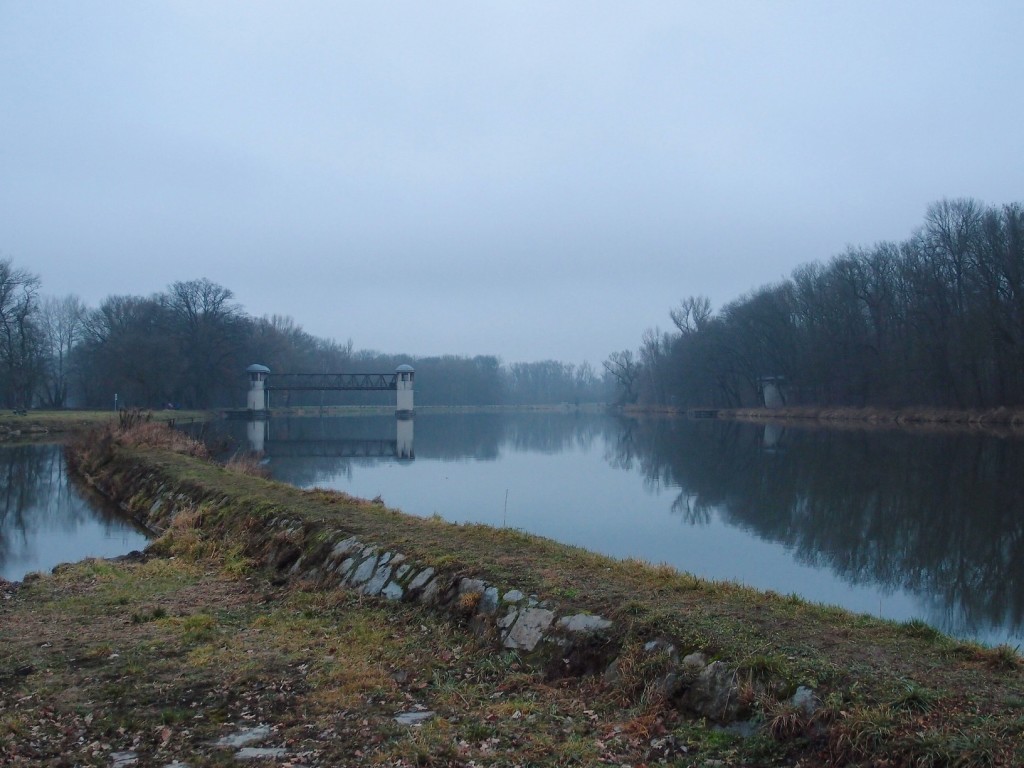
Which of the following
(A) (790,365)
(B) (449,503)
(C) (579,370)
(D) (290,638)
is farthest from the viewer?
(C) (579,370)

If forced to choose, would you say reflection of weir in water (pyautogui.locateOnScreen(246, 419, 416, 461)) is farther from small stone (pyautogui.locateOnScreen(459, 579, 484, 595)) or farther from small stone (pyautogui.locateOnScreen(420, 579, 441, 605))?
small stone (pyautogui.locateOnScreen(459, 579, 484, 595))

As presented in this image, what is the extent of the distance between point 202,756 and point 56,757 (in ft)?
2.67

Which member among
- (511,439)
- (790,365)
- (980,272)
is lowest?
(511,439)

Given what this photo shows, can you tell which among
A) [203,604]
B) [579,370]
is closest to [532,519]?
[203,604]

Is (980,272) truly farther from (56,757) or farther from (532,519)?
(56,757)

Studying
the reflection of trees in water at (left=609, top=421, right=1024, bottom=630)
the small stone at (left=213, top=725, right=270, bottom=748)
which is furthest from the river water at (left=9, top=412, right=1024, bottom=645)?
the small stone at (left=213, top=725, right=270, bottom=748)

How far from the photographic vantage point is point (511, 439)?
48438 millimetres

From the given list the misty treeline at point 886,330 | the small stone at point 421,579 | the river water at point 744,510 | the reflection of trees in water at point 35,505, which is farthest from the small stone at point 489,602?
Answer: the misty treeline at point 886,330

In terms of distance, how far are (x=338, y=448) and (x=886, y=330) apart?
42735 mm

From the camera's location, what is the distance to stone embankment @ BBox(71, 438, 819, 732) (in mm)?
5117

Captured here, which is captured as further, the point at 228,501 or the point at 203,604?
the point at 228,501

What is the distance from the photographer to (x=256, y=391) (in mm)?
78375

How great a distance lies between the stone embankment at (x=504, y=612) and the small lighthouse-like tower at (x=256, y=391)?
66.1 m

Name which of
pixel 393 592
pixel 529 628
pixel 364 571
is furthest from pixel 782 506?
pixel 529 628
